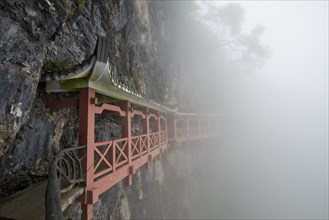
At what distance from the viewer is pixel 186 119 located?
64.5 ft

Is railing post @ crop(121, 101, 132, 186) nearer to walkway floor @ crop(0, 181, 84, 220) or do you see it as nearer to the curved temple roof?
the curved temple roof

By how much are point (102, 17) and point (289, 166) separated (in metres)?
42.4

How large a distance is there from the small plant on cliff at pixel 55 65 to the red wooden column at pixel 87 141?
1306mm

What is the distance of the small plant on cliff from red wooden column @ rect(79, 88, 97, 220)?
4.29 feet

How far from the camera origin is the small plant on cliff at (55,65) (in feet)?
18.7

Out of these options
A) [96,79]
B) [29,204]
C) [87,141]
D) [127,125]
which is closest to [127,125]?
[127,125]

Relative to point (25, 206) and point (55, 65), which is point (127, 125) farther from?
point (25, 206)

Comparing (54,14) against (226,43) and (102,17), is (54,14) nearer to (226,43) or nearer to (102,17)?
(102,17)

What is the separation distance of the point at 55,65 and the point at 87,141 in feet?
7.92

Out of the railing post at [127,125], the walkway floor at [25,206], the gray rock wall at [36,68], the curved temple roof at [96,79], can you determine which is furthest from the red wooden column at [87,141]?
the railing post at [127,125]

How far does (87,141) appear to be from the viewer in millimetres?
4980

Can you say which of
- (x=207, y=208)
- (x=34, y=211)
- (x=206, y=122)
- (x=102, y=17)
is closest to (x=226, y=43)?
(x=206, y=122)

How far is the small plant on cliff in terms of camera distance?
18.7 feet

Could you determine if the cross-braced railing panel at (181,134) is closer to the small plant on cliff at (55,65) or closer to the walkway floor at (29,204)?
the small plant on cliff at (55,65)
